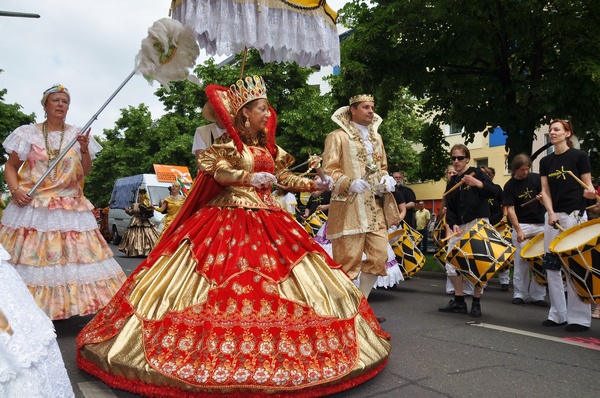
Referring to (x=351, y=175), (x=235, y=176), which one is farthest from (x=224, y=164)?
(x=351, y=175)

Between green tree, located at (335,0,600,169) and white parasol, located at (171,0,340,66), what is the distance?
685cm

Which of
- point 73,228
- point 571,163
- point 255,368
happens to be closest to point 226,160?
point 255,368

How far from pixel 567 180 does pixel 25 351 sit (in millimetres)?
5310

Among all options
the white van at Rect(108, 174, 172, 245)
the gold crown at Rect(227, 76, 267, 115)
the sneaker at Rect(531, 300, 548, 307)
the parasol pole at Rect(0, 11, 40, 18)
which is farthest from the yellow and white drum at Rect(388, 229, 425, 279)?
the white van at Rect(108, 174, 172, 245)

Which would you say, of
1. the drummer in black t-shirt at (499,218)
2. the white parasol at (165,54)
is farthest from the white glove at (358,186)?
the drummer in black t-shirt at (499,218)

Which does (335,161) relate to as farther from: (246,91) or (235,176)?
(235,176)

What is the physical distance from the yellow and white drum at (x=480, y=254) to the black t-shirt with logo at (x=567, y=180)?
67cm

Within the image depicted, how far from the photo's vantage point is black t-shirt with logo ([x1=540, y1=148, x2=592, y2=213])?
5484 millimetres

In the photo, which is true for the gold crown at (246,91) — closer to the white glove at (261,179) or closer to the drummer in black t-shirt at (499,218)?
the white glove at (261,179)

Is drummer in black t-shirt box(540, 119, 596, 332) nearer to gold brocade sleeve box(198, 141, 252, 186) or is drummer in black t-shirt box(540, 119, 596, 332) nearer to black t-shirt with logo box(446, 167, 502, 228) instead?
black t-shirt with logo box(446, 167, 502, 228)

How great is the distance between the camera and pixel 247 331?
10.5 feet

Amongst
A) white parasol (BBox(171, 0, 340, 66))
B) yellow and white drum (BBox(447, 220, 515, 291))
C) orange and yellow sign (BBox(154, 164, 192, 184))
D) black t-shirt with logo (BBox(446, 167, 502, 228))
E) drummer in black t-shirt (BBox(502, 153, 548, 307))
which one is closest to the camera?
white parasol (BBox(171, 0, 340, 66))

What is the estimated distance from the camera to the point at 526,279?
290 inches

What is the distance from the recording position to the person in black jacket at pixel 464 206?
20.2 ft
